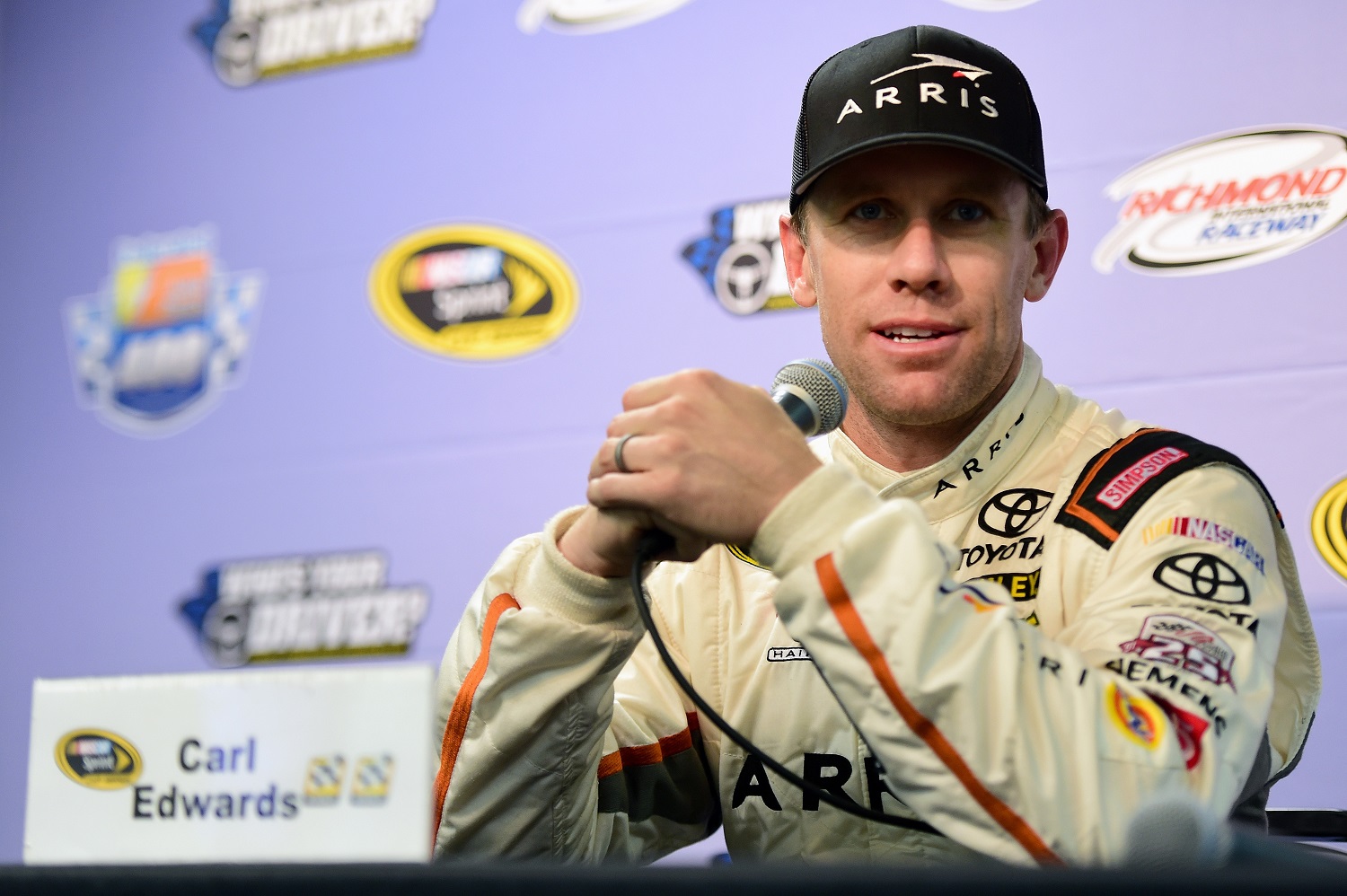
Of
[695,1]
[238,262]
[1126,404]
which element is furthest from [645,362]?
[238,262]

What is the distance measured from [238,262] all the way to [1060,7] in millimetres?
1454

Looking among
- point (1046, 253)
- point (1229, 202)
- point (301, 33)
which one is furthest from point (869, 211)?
point (301, 33)

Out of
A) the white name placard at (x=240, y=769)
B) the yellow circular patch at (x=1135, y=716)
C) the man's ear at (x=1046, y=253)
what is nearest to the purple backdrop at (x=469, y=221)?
the man's ear at (x=1046, y=253)

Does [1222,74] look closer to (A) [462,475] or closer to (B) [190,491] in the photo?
(A) [462,475]

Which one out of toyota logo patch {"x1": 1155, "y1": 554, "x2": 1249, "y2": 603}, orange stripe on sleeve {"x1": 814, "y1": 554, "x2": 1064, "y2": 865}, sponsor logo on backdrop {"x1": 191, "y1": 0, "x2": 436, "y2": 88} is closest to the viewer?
orange stripe on sleeve {"x1": 814, "y1": 554, "x2": 1064, "y2": 865}

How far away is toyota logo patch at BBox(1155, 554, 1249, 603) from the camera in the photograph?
0.78m

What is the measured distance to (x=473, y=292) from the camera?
2066mm

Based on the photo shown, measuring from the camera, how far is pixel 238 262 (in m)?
2.26

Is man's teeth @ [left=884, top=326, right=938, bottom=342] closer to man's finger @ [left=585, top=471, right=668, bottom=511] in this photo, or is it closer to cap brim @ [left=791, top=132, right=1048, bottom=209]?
cap brim @ [left=791, top=132, right=1048, bottom=209]

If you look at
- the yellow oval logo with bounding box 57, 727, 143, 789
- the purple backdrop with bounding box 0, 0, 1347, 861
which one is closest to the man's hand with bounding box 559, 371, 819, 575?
the yellow oval logo with bounding box 57, 727, 143, 789

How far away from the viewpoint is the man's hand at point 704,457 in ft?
2.24

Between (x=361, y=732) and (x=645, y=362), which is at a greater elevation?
(x=645, y=362)

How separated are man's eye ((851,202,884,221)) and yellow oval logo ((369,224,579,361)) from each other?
1000 mm

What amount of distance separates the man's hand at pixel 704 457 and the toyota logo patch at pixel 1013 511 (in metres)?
0.34
